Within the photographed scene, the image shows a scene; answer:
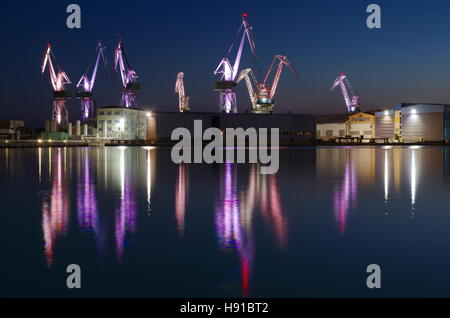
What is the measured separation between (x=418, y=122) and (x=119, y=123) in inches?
2478

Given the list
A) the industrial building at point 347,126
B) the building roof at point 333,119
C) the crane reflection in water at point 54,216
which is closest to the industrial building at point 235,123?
the industrial building at point 347,126

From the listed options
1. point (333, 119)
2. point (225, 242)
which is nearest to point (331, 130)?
point (333, 119)

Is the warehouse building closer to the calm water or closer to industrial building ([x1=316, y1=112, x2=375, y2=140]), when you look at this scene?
industrial building ([x1=316, y1=112, x2=375, y2=140])

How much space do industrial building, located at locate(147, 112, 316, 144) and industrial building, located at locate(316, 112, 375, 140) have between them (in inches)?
506

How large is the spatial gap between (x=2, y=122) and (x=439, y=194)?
16716 cm

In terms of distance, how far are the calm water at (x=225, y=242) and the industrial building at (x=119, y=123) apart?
289ft

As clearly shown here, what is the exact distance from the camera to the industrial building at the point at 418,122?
332 feet

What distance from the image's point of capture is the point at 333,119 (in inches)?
5221

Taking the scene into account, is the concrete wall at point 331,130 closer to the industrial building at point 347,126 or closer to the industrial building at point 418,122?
the industrial building at point 347,126

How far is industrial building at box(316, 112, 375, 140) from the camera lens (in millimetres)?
116625

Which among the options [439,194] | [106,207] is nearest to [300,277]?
[106,207]

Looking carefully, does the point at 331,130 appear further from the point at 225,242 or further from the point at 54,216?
the point at 225,242

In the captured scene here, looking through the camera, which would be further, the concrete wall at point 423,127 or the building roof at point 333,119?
the building roof at point 333,119

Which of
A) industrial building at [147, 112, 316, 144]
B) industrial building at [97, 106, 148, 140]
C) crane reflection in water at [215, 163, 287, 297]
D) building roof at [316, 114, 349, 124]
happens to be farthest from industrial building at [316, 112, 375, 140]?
crane reflection in water at [215, 163, 287, 297]
